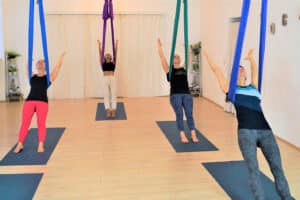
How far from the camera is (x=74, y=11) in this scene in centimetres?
984

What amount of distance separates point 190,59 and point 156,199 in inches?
275

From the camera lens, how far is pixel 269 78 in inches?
242

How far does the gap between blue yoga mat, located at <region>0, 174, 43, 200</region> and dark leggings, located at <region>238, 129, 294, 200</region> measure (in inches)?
79.9

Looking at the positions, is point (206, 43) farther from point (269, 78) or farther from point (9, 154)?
point (9, 154)

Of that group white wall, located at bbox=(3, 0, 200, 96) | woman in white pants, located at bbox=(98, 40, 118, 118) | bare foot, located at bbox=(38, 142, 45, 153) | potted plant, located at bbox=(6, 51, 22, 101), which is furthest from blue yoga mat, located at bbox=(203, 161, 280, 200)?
potted plant, located at bbox=(6, 51, 22, 101)

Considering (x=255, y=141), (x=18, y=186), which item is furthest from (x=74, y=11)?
(x=255, y=141)

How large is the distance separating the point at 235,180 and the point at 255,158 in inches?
36.5

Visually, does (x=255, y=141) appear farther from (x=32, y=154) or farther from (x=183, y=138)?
(x=32, y=154)

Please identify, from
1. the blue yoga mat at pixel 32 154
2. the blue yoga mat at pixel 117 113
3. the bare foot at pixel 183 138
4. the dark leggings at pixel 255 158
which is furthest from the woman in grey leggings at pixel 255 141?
the blue yoga mat at pixel 117 113

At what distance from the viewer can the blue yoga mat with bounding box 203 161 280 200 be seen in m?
3.75

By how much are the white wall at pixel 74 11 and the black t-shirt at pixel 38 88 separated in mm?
4763

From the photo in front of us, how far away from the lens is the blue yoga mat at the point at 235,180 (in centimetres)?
375

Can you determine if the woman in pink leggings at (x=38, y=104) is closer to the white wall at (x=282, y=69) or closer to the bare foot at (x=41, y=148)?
the bare foot at (x=41, y=148)

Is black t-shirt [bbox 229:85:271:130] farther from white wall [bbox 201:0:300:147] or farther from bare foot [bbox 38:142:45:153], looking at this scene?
bare foot [bbox 38:142:45:153]
